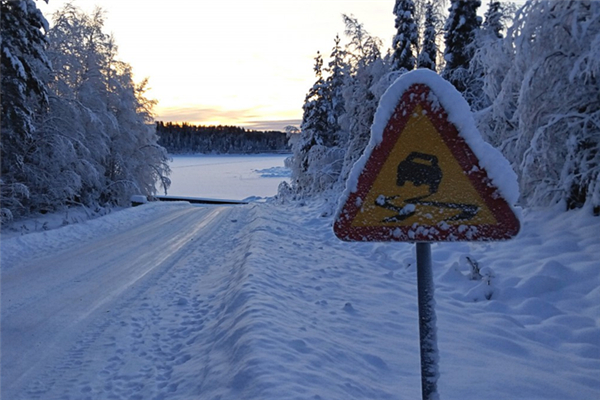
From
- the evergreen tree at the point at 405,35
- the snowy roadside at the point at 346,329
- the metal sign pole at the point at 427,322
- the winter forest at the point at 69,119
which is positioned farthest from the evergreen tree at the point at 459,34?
the metal sign pole at the point at 427,322

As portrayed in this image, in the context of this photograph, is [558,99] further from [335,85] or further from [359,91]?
[335,85]

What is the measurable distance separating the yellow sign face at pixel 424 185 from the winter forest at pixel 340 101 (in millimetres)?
→ 6810

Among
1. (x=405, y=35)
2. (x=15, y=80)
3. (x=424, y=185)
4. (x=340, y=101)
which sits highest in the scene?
(x=405, y=35)

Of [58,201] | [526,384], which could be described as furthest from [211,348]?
[58,201]

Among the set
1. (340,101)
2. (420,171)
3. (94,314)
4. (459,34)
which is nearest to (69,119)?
(340,101)

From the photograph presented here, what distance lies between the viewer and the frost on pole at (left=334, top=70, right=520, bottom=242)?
1.78 metres

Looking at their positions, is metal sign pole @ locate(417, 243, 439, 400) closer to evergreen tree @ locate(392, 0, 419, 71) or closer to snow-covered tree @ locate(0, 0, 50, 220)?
snow-covered tree @ locate(0, 0, 50, 220)

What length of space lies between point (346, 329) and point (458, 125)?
11.6 feet

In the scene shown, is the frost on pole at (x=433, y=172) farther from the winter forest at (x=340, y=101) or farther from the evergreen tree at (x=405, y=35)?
the evergreen tree at (x=405, y=35)

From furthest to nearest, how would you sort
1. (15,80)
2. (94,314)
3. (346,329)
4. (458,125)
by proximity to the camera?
(15,80), (94,314), (346,329), (458,125)

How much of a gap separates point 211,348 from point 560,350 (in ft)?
12.9

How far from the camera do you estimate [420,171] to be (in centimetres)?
182

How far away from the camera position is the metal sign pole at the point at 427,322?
186 centimetres

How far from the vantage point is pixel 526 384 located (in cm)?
344
